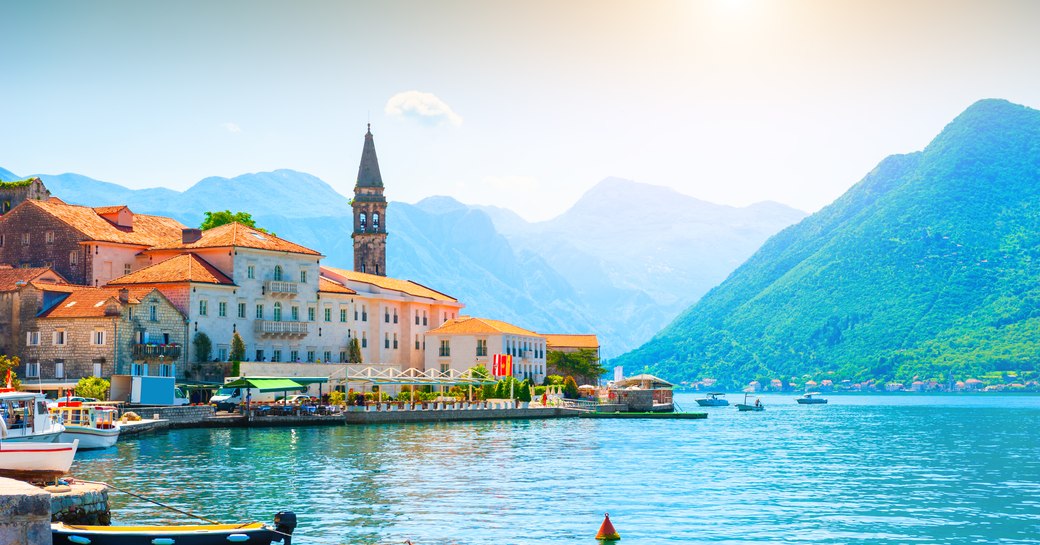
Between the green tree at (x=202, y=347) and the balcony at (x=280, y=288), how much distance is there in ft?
30.6

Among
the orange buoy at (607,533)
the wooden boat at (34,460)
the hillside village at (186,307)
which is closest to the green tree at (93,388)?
the hillside village at (186,307)

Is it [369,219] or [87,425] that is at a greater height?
[369,219]

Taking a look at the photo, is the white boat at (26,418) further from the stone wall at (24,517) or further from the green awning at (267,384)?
the green awning at (267,384)

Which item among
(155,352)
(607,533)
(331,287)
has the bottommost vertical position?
(607,533)

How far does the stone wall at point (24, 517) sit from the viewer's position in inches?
851

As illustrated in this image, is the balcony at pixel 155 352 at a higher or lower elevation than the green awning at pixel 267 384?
higher

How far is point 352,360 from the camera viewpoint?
115125 mm

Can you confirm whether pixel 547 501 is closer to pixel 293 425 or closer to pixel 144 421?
pixel 144 421

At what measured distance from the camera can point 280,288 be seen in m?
107

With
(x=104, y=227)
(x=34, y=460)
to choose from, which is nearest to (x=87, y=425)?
(x=34, y=460)

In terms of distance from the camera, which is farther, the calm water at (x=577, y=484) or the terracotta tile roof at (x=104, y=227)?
the terracotta tile roof at (x=104, y=227)

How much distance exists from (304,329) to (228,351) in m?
9.38

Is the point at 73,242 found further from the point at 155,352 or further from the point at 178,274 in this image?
the point at 155,352

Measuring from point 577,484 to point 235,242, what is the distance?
59530 mm
